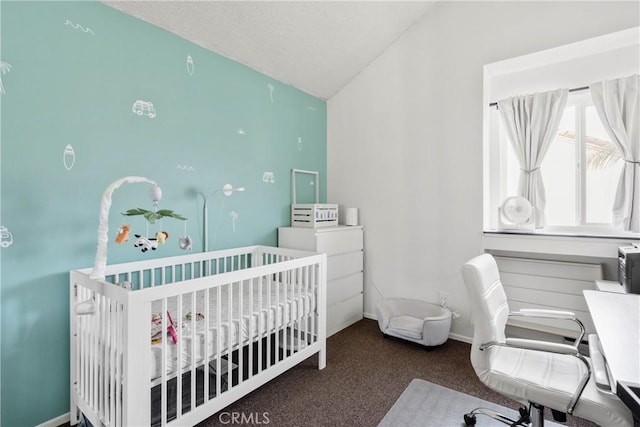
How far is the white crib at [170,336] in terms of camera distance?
4.21ft

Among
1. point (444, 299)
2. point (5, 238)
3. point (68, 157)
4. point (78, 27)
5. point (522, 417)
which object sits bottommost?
point (522, 417)

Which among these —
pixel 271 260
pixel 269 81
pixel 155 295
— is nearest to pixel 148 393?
pixel 155 295

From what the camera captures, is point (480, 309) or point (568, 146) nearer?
point (480, 309)

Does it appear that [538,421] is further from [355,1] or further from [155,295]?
[355,1]

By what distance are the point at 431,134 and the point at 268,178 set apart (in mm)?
1527

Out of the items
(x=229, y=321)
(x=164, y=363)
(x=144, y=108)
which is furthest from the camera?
(x=144, y=108)

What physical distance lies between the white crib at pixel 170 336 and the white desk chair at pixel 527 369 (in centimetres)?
108

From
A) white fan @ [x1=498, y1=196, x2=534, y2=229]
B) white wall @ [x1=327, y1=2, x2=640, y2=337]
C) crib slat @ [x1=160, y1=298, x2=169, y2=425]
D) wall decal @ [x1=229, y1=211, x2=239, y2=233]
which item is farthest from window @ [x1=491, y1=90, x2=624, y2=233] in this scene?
crib slat @ [x1=160, y1=298, x2=169, y2=425]

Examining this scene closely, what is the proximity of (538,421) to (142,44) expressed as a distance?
2.91m

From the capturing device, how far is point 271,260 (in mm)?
2646

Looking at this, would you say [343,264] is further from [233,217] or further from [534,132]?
[534,132]

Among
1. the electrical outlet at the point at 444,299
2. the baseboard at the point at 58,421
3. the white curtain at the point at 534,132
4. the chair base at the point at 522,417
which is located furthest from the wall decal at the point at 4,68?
the white curtain at the point at 534,132

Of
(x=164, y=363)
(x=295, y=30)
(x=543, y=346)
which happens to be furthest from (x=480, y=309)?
(x=295, y=30)

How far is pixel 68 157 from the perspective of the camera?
1719 mm
